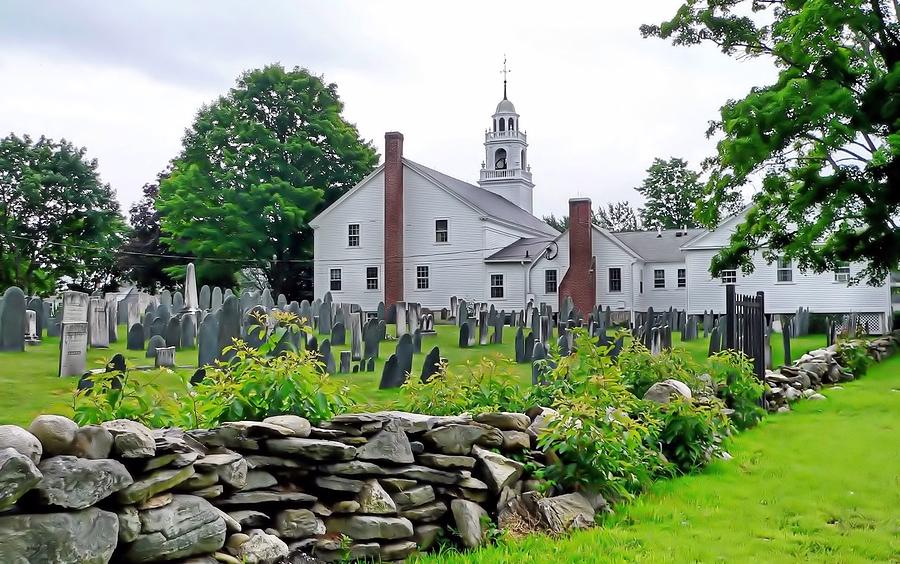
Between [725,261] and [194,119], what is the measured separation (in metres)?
36.5

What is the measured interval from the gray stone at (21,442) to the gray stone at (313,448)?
4.74 ft

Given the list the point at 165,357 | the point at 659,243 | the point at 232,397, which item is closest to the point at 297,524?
the point at 232,397

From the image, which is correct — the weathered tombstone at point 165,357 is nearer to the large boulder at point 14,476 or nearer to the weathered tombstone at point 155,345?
the weathered tombstone at point 155,345

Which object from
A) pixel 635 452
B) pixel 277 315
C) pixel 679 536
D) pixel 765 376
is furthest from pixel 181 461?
pixel 765 376

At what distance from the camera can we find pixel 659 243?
42.1 m

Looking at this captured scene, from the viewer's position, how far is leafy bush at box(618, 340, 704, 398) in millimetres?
8891

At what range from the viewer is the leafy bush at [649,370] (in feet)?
29.2

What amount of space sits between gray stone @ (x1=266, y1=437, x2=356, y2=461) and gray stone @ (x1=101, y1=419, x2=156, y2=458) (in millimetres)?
872

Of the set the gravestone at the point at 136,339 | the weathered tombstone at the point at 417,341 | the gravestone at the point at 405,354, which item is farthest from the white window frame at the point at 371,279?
the gravestone at the point at 405,354

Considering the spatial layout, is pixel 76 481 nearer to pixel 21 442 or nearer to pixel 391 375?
pixel 21 442

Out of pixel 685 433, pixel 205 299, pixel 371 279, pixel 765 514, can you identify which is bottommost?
pixel 765 514

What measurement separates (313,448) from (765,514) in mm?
3733

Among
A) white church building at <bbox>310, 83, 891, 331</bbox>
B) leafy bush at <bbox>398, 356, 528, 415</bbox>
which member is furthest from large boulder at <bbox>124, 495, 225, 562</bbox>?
white church building at <bbox>310, 83, 891, 331</bbox>

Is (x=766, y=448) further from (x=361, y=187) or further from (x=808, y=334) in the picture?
(x=361, y=187)
